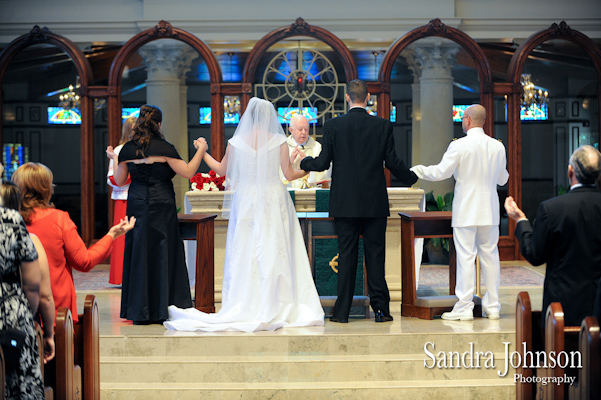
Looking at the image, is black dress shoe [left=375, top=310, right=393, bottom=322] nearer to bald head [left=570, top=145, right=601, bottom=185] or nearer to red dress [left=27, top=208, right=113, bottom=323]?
bald head [left=570, top=145, right=601, bottom=185]

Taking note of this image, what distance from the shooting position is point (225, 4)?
448 inches

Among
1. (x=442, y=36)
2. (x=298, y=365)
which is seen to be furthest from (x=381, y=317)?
(x=442, y=36)

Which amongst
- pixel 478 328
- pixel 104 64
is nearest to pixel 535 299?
pixel 478 328

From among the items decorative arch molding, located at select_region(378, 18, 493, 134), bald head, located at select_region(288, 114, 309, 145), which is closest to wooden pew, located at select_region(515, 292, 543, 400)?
bald head, located at select_region(288, 114, 309, 145)

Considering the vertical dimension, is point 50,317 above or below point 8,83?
below

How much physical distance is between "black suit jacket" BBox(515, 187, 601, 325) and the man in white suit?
1947mm

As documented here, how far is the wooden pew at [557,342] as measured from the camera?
11.0 feet

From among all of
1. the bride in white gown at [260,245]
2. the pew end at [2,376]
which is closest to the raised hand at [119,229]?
the pew end at [2,376]

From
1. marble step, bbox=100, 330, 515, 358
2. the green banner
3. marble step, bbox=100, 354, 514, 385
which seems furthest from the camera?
the green banner

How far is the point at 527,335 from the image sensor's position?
12.2 ft

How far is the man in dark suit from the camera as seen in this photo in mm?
3775

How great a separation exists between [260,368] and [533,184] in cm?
1325

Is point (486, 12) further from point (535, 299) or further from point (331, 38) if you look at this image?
point (535, 299)

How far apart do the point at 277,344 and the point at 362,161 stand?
152 centimetres
